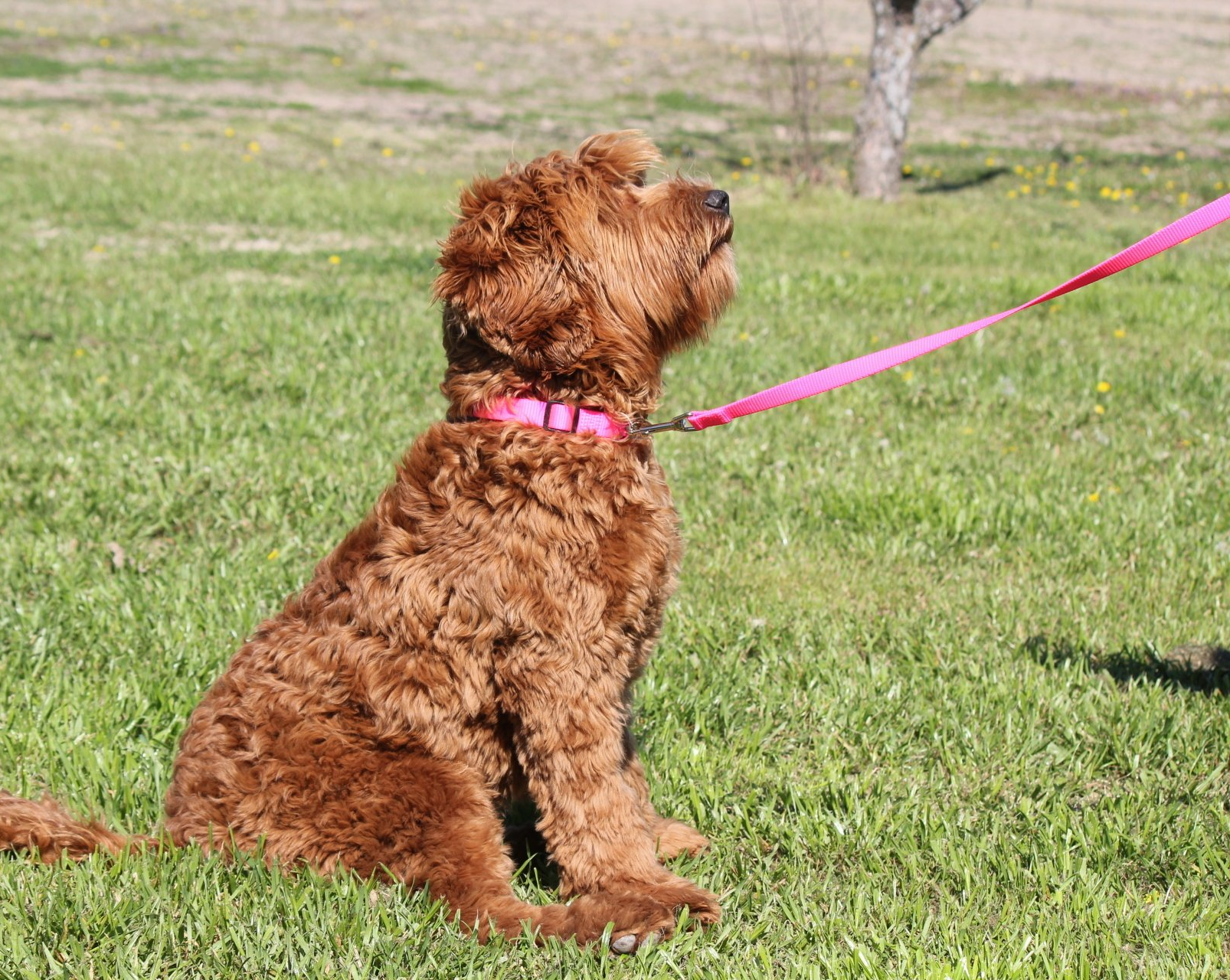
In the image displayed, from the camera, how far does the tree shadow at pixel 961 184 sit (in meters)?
14.8

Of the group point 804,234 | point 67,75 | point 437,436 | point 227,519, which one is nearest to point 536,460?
A: point 437,436

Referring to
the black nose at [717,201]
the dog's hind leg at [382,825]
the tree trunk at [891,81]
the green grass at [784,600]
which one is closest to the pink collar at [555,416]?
the black nose at [717,201]

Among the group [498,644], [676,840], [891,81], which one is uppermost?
[891,81]

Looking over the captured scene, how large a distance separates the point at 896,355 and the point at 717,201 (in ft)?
2.46

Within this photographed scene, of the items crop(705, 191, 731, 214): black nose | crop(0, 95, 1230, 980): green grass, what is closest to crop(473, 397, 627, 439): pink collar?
crop(705, 191, 731, 214): black nose

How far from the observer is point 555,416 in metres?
2.86

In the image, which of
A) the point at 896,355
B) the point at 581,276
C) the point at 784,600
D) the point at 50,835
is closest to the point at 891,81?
the point at 784,600

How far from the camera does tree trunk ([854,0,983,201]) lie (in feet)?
41.3

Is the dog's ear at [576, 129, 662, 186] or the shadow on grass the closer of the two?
the dog's ear at [576, 129, 662, 186]

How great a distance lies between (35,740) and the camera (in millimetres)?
3477

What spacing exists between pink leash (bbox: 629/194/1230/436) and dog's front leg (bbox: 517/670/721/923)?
2.23 ft

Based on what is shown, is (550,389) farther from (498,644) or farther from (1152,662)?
(1152,662)

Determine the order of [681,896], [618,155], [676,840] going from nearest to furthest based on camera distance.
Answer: [681,896] < [618,155] < [676,840]

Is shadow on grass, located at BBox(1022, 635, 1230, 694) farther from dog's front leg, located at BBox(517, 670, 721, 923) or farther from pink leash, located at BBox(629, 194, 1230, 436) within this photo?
dog's front leg, located at BBox(517, 670, 721, 923)
